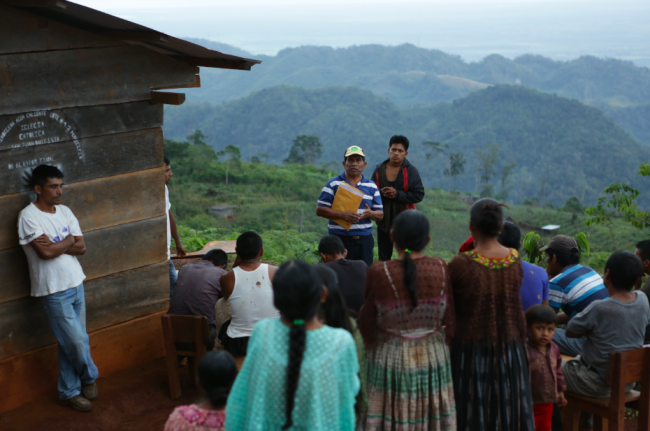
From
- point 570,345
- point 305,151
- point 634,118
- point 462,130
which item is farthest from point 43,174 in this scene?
point 634,118

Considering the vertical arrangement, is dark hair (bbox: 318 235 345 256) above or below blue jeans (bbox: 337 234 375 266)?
above

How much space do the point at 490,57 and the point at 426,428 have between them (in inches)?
4730

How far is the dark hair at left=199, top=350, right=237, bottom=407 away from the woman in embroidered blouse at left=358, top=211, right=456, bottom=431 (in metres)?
0.76

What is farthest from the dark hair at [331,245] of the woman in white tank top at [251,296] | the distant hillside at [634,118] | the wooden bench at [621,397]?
the distant hillside at [634,118]

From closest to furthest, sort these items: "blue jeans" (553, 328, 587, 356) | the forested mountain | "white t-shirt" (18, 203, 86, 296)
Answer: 1. "white t-shirt" (18, 203, 86, 296)
2. "blue jeans" (553, 328, 587, 356)
3. the forested mountain

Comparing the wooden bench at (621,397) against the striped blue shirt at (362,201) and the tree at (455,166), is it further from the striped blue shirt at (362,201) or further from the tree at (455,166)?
the tree at (455,166)

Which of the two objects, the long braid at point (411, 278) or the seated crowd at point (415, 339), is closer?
the seated crowd at point (415, 339)

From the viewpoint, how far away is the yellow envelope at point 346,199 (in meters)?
5.36

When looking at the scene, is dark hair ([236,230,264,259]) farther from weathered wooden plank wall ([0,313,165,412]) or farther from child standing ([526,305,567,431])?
child standing ([526,305,567,431])

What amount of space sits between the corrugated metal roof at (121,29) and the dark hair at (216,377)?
2.21m

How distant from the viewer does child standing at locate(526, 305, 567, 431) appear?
338cm

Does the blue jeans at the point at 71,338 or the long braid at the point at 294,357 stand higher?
the long braid at the point at 294,357

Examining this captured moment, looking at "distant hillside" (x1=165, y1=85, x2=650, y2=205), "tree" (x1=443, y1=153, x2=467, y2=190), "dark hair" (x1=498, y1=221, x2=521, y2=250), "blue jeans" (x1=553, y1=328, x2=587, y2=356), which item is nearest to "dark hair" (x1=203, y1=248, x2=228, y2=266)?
"dark hair" (x1=498, y1=221, x2=521, y2=250)

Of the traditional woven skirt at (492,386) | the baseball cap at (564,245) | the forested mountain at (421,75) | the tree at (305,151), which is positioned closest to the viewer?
the traditional woven skirt at (492,386)
